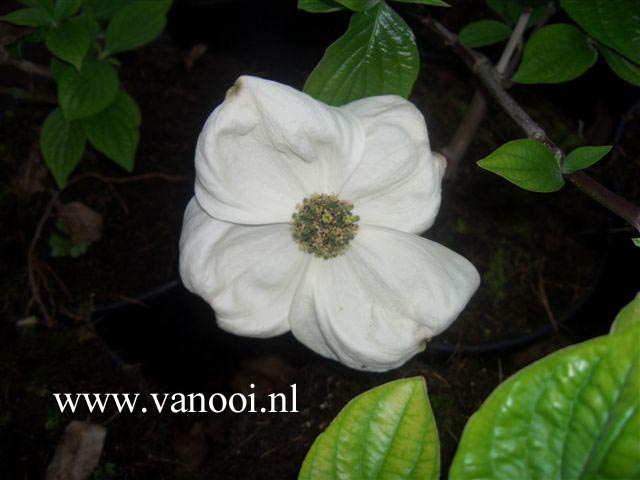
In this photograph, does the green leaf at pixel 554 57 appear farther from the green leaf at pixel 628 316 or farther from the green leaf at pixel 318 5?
the green leaf at pixel 628 316

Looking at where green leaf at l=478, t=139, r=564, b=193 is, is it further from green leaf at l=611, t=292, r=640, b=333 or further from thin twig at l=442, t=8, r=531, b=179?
thin twig at l=442, t=8, r=531, b=179

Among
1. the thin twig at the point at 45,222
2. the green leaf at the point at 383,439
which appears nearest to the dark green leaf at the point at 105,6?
the thin twig at the point at 45,222

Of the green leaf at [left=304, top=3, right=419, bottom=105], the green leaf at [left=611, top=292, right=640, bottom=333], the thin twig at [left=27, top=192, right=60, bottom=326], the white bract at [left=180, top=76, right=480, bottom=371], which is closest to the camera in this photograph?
the green leaf at [left=611, top=292, right=640, bottom=333]

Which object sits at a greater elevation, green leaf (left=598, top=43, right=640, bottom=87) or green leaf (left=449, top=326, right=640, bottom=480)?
green leaf (left=598, top=43, right=640, bottom=87)

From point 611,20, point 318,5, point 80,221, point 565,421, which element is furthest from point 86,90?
point 565,421

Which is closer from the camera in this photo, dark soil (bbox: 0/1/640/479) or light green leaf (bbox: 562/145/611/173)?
light green leaf (bbox: 562/145/611/173)

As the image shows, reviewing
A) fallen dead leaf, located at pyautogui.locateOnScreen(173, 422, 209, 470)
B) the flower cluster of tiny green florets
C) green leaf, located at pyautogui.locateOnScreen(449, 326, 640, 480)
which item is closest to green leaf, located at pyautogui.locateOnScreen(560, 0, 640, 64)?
the flower cluster of tiny green florets

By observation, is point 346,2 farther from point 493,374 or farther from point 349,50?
point 493,374
